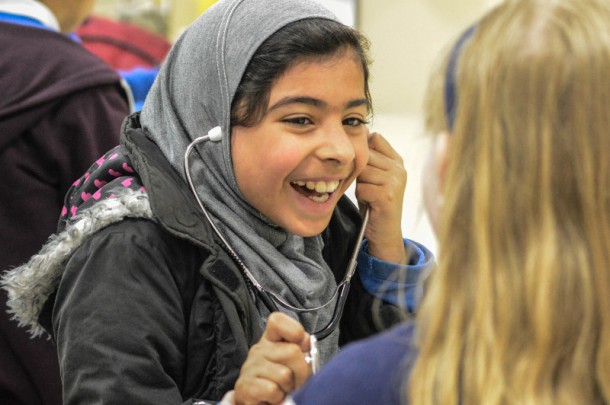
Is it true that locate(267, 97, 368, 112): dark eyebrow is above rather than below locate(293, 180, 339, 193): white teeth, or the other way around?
above

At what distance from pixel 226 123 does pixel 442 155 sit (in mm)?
814

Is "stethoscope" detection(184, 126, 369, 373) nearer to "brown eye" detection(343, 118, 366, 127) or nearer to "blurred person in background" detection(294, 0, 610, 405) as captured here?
"brown eye" detection(343, 118, 366, 127)

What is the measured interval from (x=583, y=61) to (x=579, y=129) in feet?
0.23

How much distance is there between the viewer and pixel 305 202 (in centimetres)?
189

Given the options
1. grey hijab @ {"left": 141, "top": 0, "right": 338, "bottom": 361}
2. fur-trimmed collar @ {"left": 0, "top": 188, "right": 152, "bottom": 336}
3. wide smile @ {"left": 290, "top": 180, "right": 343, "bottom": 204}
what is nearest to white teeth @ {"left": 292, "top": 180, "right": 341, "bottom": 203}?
wide smile @ {"left": 290, "top": 180, "right": 343, "bottom": 204}

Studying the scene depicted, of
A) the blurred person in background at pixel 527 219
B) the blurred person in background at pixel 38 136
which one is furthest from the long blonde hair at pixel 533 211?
the blurred person in background at pixel 38 136

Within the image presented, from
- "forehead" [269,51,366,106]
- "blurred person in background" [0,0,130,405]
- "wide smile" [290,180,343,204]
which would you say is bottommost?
"blurred person in background" [0,0,130,405]

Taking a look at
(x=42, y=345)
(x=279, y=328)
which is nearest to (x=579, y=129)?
(x=279, y=328)

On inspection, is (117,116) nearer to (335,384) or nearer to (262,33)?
(262,33)

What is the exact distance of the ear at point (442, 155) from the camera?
3.67 ft

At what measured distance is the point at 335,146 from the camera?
6.09ft

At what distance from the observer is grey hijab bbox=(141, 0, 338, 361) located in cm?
187

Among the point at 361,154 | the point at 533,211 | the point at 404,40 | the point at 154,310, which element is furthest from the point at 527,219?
the point at 404,40

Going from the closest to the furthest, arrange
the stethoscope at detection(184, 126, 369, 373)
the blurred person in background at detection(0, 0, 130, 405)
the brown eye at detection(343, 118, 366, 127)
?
1. the stethoscope at detection(184, 126, 369, 373)
2. the brown eye at detection(343, 118, 366, 127)
3. the blurred person in background at detection(0, 0, 130, 405)
